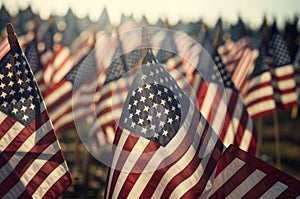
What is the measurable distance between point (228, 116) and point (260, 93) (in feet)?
14.0

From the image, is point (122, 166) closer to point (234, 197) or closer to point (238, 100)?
point (234, 197)

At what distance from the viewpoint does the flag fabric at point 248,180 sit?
7156 millimetres

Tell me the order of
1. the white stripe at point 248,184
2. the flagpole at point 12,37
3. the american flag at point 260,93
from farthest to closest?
the american flag at point 260,93, the flagpole at point 12,37, the white stripe at point 248,184

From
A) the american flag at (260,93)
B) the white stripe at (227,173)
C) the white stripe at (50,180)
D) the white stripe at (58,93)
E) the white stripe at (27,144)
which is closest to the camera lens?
the white stripe at (227,173)

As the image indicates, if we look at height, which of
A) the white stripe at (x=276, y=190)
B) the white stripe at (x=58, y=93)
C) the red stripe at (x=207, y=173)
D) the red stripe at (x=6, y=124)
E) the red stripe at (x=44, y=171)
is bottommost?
the white stripe at (x=276, y=190)

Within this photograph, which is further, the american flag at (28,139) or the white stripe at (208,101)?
the white stripe at (208,101)

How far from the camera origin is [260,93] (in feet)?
50.5

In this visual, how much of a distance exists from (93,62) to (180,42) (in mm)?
7123

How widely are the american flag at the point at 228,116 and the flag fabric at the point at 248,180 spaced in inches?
134

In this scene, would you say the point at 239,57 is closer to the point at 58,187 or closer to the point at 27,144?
the point at 58,187

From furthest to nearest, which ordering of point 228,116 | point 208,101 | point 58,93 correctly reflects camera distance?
1. point 58,93
2. point 208,101
3. point 228,116

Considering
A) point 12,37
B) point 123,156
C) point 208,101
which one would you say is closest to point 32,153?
point 123,156

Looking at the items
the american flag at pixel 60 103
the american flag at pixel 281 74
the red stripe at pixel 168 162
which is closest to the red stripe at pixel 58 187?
the red stripe at pixel 168 162

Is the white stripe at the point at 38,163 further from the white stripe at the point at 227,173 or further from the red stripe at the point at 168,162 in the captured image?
the white stripe at the point at 227,173
